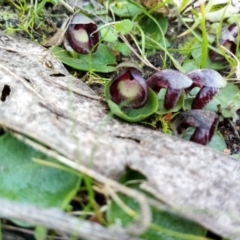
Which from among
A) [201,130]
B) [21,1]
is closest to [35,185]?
[201,130]

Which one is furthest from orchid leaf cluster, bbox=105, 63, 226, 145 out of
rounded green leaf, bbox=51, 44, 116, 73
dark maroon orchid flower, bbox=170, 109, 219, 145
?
rounded green leaf, bbox=51, 44, 116, 73

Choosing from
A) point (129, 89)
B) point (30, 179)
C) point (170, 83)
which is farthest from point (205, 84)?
point (30, 179)

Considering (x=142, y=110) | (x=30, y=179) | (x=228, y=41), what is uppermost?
(x=228, y=41)

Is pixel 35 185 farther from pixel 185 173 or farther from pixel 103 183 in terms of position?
pixel 185 173

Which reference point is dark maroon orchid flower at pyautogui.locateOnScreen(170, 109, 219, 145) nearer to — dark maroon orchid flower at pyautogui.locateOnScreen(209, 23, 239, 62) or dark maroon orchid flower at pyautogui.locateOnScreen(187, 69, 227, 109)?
dark maroon orchid flower at pyautogui.locateOnScreen(187, 69, 227, 109)

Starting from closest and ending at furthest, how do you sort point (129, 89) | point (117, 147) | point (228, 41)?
point (117, 147)
point (129, 89)
point (228, 41)

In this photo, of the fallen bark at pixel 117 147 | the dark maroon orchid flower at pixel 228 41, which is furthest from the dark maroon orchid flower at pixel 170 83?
the dark maroon orchid flower at pixel 228 41

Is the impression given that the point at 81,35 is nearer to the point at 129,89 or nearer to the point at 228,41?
the point at 129,89
